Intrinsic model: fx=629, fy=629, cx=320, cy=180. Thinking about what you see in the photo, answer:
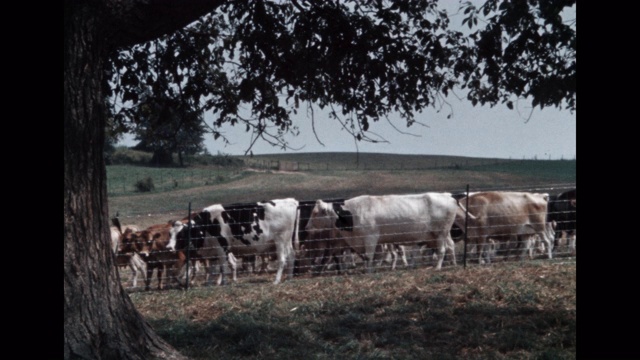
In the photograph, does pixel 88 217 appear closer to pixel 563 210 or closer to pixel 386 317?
pixel 386 317

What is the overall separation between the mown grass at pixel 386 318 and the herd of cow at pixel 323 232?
4.20 metres

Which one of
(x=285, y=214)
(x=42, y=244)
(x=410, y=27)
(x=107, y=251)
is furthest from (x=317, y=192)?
(x=42, y=244)

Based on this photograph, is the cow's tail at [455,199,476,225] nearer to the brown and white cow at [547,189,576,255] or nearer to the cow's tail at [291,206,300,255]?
the brown and white cow at [547,189,576,255]

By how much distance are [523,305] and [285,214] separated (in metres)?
8.47

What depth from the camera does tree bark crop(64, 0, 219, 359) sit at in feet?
16.1

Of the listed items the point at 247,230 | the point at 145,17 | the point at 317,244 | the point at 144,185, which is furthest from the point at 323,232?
the point at 144,185

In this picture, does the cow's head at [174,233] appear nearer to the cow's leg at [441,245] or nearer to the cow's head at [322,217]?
the cow's head at [322,217]

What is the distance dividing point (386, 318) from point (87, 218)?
407 centimetres

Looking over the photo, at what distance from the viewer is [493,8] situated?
7.25 m

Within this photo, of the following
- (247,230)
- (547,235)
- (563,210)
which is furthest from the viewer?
(563,210)

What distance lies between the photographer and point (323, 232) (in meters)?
16.6

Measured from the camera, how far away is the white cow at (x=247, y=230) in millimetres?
15117

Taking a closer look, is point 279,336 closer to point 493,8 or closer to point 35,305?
point 35,305
